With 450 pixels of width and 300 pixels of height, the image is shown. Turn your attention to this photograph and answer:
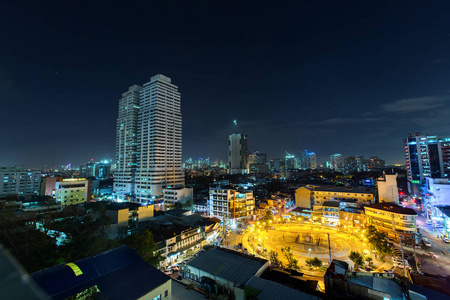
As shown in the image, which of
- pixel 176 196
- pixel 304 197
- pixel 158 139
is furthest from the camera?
pixel 158 139

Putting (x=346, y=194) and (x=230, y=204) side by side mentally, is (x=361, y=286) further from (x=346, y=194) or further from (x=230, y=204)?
(x=346, y=194)

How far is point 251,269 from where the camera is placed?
11250mm

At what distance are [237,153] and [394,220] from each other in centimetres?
11698

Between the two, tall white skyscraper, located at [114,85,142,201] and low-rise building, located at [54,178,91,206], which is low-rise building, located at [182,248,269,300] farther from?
tall white skyscraper, located at [114,85,142,201]

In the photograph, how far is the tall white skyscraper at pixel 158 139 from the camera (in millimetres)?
52469

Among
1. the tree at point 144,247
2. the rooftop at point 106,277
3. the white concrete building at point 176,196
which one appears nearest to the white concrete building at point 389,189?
the white concrete building at point 176,196

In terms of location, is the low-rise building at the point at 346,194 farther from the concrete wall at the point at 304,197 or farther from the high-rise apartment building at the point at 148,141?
the high-rise apartment building at the point at 148,141

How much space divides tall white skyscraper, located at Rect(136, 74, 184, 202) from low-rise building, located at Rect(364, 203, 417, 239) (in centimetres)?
4359

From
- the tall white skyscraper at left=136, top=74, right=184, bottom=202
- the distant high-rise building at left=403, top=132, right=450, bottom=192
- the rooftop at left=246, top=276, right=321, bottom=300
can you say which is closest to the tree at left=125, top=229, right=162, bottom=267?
the rooftop at left=246, top=276, right=321, bottom=300

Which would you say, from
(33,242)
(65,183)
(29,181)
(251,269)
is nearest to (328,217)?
(251,269)

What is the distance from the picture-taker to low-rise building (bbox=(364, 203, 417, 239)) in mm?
25047

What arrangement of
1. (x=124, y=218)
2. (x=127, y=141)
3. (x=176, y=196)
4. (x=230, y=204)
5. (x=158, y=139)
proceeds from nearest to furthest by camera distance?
1. (x=124, y=218)
2. (x=230, y=204)
3. (x=176, y=196)
4. (x=158, y=139)
5. (x=127, y=141)

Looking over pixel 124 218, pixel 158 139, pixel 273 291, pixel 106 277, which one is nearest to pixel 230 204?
pixel 124 218

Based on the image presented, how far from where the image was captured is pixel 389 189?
35.9 metres
